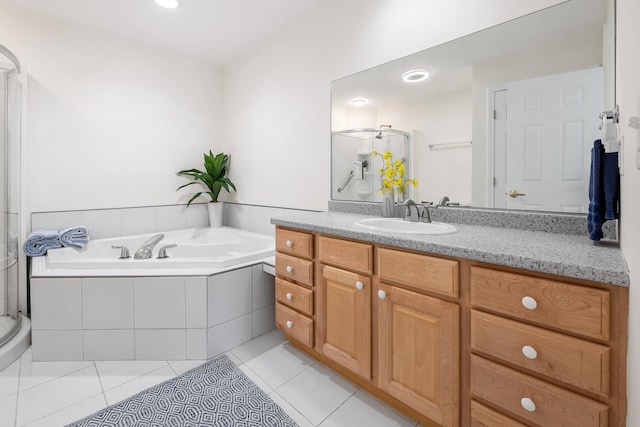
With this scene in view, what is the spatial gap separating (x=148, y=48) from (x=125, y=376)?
275 cm

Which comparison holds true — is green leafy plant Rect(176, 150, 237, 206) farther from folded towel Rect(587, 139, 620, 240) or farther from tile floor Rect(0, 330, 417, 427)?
folded towel Rect(587, 139, 620, 240)

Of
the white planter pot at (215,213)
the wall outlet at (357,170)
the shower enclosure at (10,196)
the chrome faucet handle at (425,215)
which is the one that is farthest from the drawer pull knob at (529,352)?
the white planter pot at (215,213)

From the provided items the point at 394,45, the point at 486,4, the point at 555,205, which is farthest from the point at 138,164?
the point at 555,205

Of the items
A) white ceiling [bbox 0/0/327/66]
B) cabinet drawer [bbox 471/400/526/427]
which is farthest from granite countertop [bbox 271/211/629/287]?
white ceiling [bbox 0/0/327/66]

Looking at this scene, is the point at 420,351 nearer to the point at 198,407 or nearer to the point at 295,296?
the point at 295,296

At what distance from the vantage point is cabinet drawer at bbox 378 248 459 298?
45.1 inches

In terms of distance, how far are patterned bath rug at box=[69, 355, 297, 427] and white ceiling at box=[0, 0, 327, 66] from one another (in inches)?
97.8

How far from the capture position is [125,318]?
1895mm

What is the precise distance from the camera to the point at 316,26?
7.86 feet

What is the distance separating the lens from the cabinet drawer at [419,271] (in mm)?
1145

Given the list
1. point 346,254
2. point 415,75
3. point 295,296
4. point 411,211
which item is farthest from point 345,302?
point 415,75

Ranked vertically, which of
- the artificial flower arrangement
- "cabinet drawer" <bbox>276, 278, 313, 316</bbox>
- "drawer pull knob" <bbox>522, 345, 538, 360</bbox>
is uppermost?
the artificial flower arrangement

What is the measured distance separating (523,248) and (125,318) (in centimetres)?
209

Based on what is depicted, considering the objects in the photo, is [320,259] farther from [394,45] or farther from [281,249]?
[394,45]
